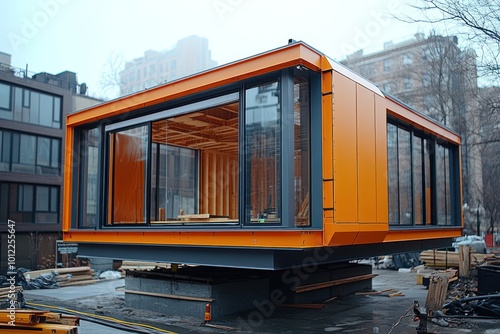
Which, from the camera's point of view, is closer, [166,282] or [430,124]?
[166,282]

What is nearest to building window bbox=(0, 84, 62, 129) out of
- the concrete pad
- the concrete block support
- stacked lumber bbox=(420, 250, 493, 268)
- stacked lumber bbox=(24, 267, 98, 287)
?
stacked lumber bbox=(24, 267, 98, 287)

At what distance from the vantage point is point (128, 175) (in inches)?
444

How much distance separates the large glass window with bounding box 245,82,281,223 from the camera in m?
7.95

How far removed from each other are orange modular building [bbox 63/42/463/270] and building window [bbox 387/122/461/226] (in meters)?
0.05

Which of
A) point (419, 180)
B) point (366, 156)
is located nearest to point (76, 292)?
point (419, 180)

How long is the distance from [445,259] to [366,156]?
36.4 ft

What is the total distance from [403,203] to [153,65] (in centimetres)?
7875

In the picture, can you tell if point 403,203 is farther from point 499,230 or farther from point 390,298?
point 499,230

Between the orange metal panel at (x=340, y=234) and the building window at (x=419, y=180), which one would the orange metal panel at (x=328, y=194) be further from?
the building window at (x=419, y=180)

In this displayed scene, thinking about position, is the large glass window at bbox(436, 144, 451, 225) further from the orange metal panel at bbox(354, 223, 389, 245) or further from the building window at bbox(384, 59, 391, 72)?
the building window at bbox(384, 59, 391, 72)

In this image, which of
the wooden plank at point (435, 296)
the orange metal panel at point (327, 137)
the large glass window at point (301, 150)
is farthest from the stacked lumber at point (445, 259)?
the orange metal panel at point (327, 137)

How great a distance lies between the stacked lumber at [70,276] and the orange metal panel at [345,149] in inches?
608

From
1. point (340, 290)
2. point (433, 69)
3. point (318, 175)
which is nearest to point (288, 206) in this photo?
point (318, 175)

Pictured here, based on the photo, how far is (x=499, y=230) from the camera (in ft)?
145
